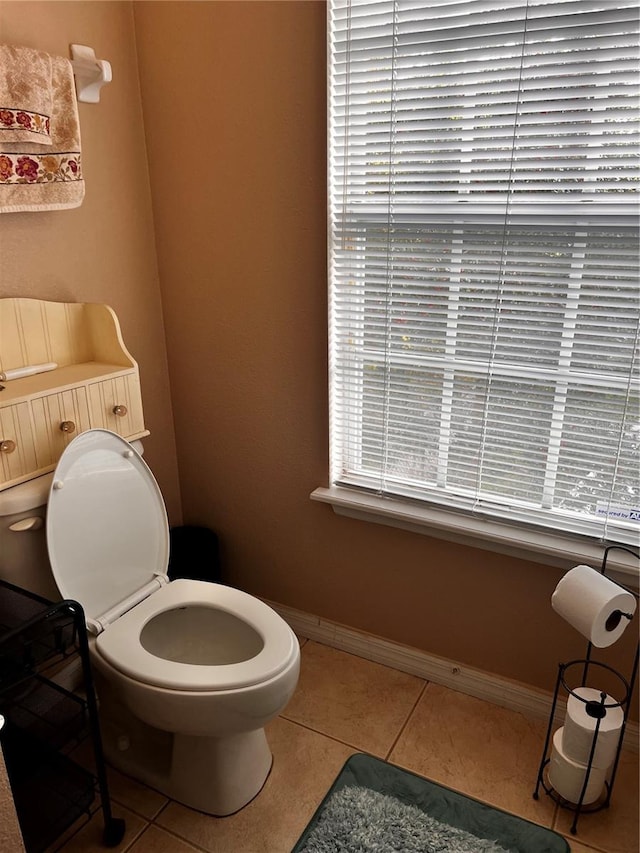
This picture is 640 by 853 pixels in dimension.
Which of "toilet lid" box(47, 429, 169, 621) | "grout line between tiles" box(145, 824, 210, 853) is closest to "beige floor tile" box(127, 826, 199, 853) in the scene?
"grout line between tiles" box(145, 824, 210, 853)

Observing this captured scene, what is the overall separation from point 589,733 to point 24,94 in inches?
76.8

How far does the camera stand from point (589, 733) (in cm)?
148

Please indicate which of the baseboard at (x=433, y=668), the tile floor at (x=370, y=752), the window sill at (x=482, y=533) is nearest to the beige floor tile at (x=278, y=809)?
the tile floor at (x=370, y=752)

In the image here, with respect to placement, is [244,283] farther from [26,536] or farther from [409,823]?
[409,823]

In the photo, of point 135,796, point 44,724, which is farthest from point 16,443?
point 135,796

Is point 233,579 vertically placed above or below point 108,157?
below

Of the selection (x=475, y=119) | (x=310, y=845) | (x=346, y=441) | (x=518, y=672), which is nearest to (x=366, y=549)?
(x=346, y=441)

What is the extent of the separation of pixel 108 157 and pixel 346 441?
1070 millimetres

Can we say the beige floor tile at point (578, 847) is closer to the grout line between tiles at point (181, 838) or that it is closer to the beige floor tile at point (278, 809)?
the beige floor tile at point (278, 809)

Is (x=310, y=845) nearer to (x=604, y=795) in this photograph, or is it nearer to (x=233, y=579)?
(x=604, y=795)

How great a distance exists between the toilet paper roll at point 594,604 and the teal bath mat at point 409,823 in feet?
1.70

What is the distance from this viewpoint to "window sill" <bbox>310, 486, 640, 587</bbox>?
5.17ft

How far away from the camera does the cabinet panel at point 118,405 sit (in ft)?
5.30

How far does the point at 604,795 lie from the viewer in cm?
160
